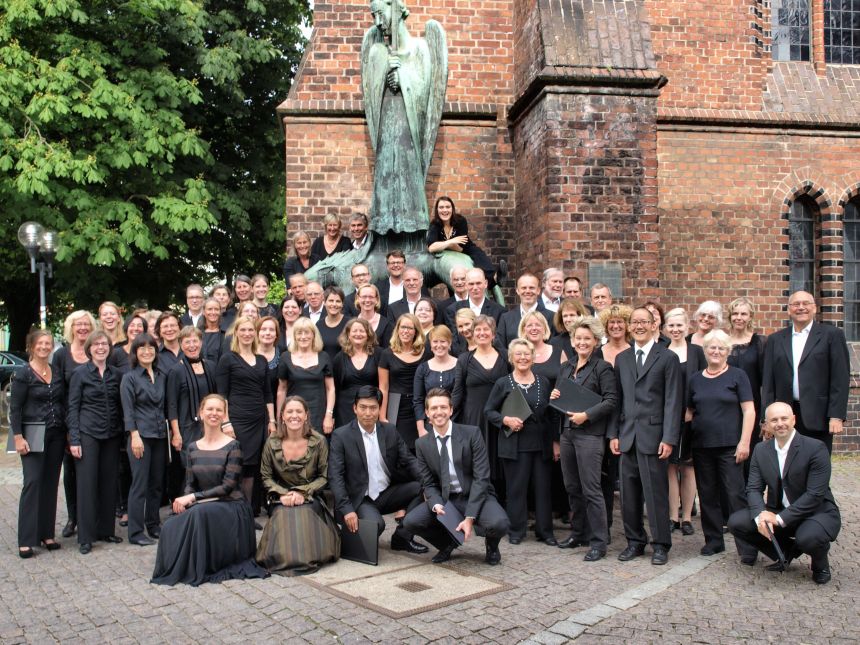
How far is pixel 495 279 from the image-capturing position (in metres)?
8.96

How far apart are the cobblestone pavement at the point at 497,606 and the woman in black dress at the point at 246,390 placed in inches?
48.7

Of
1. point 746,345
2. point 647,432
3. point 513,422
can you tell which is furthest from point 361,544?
point 746,345

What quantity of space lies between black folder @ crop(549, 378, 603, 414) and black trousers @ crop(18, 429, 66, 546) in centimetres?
384

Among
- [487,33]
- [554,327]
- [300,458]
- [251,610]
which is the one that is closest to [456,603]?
[251,610]

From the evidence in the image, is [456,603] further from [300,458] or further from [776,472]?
[776,472]

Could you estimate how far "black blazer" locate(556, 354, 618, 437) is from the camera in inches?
249

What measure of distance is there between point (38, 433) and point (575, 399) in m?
4.05

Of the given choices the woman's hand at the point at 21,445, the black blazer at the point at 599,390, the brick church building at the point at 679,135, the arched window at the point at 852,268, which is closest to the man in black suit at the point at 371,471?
the black blazer at the point at 599,390

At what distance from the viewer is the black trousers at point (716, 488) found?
6.43m

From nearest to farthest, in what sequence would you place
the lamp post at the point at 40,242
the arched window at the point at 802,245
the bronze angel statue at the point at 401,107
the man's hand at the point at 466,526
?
the man's hand at the point at 466,526 → the bronze angel statue at the point at 401,107 → the arched window at the point at 802,245 → the lamp post at the point at 40,242

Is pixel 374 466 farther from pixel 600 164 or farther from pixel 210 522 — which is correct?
pixel 600 164

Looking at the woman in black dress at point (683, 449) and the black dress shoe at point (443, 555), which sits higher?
the woman in black dress at point (683, 449)

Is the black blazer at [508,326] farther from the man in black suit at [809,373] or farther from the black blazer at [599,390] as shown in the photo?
the man in black suit at [809,373]

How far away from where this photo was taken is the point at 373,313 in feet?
25.8
